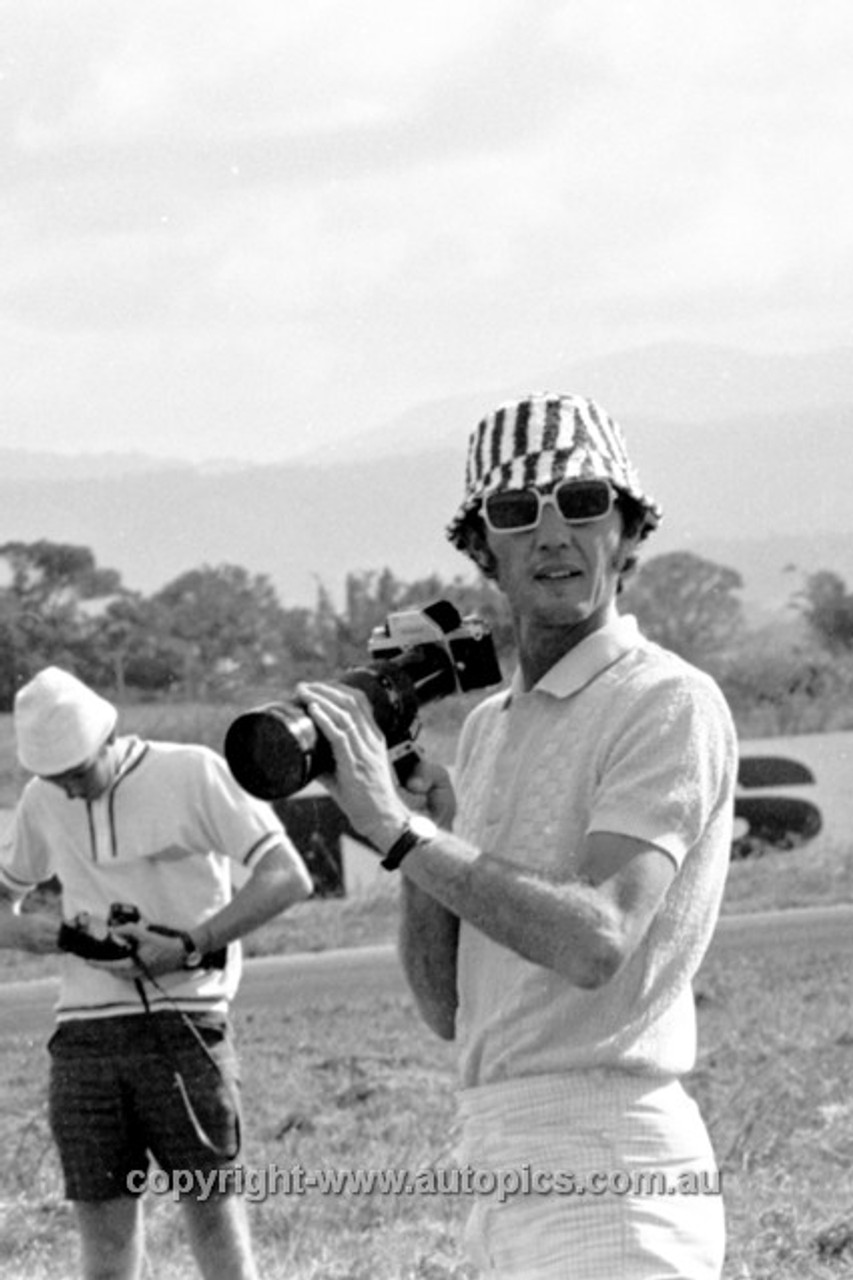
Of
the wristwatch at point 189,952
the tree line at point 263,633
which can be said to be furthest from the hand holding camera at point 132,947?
the tree line at point 263,633

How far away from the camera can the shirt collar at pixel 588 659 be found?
7.79ft

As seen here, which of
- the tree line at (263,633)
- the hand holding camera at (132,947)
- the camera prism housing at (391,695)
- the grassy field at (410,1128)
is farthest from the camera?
the tree line at (263,633)

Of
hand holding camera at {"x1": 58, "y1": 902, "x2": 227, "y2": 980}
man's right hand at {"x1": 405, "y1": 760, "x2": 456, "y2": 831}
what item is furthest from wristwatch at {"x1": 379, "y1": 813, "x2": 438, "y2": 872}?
hand holding camera at {"x1": 58, "y1": 902, "x2": 227, "y2": 980}

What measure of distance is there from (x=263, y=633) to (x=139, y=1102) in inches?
595

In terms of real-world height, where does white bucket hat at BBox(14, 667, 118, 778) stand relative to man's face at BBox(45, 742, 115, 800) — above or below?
above

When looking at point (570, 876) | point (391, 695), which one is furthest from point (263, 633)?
point (570, 876)

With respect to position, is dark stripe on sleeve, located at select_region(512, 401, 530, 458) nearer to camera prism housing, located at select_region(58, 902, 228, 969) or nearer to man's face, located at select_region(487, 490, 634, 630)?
man's face, located at select_region(487, 490, 634, 630)

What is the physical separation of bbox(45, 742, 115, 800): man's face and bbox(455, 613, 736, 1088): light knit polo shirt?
7.24 feet

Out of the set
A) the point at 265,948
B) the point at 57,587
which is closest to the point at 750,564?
the point at 57,587

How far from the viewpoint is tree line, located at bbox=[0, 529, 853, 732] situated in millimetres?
18469

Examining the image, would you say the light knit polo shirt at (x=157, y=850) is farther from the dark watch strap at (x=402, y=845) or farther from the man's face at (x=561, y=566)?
the dark watch strap at (x=402, y=845)

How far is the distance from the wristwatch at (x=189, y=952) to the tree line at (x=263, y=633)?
12.6 metres

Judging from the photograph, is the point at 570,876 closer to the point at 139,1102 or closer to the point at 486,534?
the point at 486,534

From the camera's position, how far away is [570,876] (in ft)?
7.30
